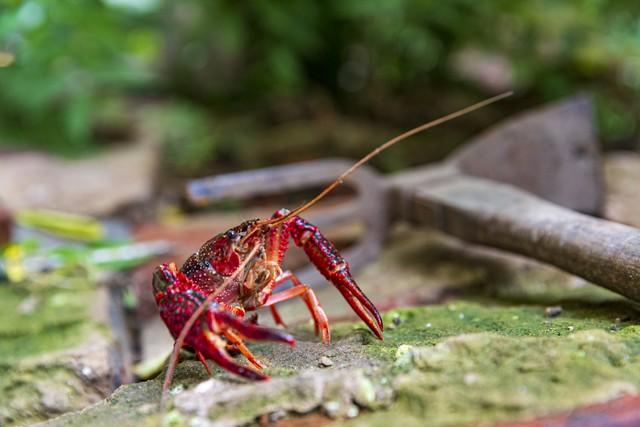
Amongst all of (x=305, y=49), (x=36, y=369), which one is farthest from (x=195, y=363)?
(x=305, y=49)

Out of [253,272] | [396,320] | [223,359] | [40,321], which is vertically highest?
[253,272]

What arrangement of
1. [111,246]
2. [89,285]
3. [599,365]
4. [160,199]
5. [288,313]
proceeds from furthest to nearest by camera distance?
[160,199], [111,246], [89,285], [288,313], [599,365]

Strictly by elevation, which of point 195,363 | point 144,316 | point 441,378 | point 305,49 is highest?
point 305,49

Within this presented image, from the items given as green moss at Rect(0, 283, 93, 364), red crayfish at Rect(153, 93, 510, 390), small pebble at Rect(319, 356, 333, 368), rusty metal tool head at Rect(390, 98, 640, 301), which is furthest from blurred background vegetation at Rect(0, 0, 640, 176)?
small pebble at Rect(319, 356, 333, 368)

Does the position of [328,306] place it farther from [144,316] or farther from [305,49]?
[305,49]

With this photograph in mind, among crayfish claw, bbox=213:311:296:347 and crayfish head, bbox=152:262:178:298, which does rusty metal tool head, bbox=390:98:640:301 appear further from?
crayfish head, bbox=152:262:178:298

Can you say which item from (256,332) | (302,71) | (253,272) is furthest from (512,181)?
(302,71)

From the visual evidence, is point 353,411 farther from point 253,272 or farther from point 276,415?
point 253,272
